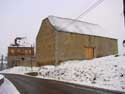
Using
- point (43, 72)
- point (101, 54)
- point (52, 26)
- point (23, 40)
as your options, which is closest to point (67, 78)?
point (43, 72)

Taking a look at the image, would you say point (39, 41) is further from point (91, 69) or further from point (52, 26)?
point (91, 69)

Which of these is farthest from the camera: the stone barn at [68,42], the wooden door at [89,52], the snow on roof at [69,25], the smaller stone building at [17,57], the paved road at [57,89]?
the smaller stone building at [17,57]

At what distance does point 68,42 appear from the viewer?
36062mm

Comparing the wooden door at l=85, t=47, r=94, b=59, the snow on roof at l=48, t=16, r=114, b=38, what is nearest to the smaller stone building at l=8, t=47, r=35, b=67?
the snow on roof at l=48, t=16, r=114, b=38

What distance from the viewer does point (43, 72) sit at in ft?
104

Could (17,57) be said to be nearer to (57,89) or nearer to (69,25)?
(69,25)

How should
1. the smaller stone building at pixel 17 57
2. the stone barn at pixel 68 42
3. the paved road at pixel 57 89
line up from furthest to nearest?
the smaller stone building at pixel 17 57
the stone barn at pixel 68 42
the paved road at pixel 57 89

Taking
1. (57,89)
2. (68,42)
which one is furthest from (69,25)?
(57,89)

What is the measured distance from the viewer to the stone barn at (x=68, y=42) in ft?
Answer: 116

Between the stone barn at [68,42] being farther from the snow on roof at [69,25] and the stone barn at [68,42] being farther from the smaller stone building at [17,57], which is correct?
the smaller stone building at [17,57]

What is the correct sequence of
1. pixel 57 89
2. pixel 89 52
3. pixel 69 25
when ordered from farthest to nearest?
pixel 69 25 → pixel 89 52 → pixel 57 89

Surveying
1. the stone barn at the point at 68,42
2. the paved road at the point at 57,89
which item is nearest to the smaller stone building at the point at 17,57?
the stone barn at the point at 68,42

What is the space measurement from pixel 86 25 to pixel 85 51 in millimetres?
9362

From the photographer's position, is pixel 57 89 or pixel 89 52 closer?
pixel 57 89
